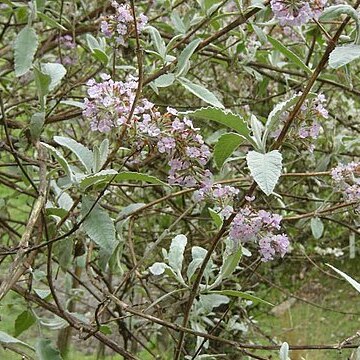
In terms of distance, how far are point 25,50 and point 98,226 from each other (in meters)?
0.40

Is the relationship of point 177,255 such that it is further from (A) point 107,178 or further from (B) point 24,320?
(B) point 24,320

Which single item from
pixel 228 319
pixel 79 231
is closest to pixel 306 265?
pixel 228 319

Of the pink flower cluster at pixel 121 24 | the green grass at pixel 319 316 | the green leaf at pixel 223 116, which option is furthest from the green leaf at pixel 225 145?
the green grass at pixel 319 316

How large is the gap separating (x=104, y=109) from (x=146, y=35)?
84 cm

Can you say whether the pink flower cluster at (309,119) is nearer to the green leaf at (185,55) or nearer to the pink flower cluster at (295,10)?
the pink flower cluster at (295,10)

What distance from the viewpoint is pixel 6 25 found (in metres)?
1.91

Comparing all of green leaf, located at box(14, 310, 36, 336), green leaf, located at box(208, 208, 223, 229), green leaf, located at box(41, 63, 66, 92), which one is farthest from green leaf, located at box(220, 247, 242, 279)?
green leaf, located at box(14, 310, 36, 336)

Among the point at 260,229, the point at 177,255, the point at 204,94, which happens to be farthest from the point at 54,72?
the point at 260,229

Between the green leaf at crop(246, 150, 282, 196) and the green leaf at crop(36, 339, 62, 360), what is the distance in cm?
46

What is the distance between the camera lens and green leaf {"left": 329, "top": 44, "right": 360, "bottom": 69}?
2.70ft

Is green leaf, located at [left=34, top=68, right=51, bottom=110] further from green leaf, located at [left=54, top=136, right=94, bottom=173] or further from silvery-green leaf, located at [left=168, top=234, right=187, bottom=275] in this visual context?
silvery-green leaf, located at [left=168, top=234, right=187, bottom=275]

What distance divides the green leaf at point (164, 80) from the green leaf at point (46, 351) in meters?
0.46

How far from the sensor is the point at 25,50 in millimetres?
1253

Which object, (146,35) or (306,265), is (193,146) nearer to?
(146,35)
